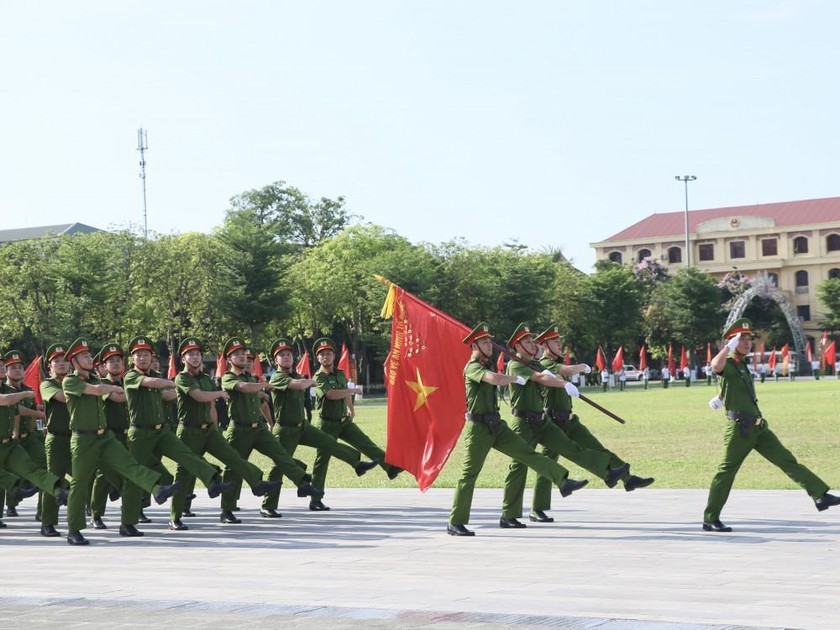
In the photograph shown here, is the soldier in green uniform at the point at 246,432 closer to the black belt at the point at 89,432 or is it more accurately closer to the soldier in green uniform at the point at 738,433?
the black belt at the point at 89,432

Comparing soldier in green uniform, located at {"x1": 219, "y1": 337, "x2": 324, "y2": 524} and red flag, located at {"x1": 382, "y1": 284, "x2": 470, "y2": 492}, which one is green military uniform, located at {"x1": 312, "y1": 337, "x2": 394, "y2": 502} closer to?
soldier in green uniform, located at {"x1": 219, "y1": 337, "x2": 324, "y2": 524}

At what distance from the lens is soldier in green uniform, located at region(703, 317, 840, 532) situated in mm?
11680

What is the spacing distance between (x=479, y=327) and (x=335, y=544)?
2.42 metres

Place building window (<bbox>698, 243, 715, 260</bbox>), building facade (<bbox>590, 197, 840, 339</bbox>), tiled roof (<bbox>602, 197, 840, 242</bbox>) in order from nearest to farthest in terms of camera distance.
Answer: building facade (<bbox>590, 197, 840, 339</bbox>) < tiled roof (<bbox>602, 197, 840, 242</bbox>) < building window (<bbox>698, 243, 715, 260</bbox>)

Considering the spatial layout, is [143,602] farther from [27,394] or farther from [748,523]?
[748,523]

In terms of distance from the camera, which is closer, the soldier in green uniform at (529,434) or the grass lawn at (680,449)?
the soldier in green uniform at (529,434)

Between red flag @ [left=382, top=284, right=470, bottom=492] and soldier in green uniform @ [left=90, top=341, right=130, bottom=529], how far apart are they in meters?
2.75

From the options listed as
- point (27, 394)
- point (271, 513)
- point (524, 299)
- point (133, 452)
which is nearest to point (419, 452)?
point (271, 513)

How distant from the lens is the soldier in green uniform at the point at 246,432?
46.9 feet

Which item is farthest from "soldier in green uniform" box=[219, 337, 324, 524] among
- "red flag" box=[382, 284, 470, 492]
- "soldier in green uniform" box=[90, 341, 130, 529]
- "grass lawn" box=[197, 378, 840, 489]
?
"grass lawn" box=[197, 378, 840, 489]

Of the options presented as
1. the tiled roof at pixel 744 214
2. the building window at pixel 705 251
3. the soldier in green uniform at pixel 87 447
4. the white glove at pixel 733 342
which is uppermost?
the tiled roof at pixel 744 214

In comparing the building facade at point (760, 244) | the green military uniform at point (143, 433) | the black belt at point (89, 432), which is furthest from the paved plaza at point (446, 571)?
the building facade at point (760, 244)

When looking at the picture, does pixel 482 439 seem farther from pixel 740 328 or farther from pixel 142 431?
pixel 142 431

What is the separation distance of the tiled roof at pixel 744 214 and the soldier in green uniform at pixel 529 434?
367 ft
